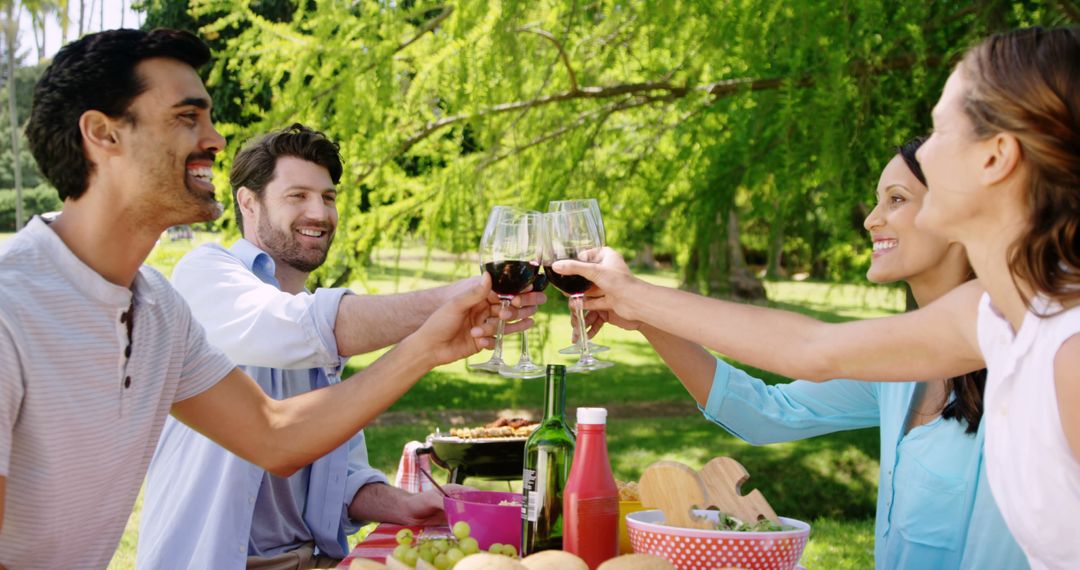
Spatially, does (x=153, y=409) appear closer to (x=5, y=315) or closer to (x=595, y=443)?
(x=5, y=315)

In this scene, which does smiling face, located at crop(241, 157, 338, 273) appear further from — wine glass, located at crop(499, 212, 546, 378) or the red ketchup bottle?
the red ketchup bottle

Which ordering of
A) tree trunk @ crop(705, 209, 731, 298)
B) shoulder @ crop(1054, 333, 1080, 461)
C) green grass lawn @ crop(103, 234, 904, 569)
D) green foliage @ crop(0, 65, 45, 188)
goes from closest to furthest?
1. shoulder @ crop(1054, 333, 1080, 461)
2. tree trunk @ crop(705, 209, 731, 298)
3. green grass lawn @ crop(103, 234, 904, 569)
4. green foliage @ crop(0, 65, 45, 188)

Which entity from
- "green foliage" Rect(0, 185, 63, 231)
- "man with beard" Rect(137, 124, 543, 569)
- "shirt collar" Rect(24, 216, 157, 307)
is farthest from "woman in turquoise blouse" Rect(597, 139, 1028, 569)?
"green foliage" Rect(0, 185, 63, 231)

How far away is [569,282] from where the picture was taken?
252 cm

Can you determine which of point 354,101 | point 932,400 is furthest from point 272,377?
point 354,101

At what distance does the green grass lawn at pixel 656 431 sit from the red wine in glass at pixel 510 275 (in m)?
2.52

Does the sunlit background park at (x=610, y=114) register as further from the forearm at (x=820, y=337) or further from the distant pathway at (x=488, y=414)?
the distant pathway at (x=488, y=414)

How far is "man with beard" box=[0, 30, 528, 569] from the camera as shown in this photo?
214 cm

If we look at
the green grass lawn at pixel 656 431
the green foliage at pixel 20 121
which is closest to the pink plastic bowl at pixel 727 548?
the green grass lawn at pixel 656 431

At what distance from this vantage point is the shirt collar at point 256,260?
11.4 feet

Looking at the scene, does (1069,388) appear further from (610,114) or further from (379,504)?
(610,114)

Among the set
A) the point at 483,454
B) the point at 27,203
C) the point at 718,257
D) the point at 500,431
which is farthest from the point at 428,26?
the point at 27,203

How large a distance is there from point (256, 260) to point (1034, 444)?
2497mm

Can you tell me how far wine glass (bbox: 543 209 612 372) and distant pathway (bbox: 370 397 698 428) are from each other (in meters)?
8.47
